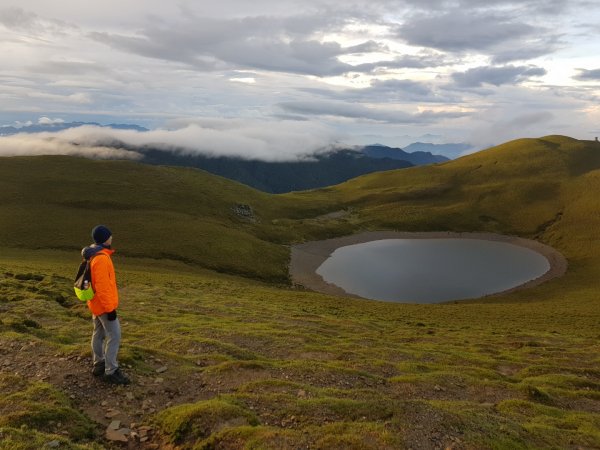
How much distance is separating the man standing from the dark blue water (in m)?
74.9

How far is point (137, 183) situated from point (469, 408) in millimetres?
144403

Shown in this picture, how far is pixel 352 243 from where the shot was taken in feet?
482

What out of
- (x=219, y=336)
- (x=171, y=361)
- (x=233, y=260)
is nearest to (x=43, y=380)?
(x=171, y=361)

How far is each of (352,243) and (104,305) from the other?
13554 cm

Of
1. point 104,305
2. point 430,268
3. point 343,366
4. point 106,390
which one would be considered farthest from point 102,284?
point 430,268

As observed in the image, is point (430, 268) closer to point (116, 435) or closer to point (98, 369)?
point (98, 369)

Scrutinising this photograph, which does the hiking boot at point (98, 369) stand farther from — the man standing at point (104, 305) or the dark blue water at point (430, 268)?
the dark blue water at point (430, 268)

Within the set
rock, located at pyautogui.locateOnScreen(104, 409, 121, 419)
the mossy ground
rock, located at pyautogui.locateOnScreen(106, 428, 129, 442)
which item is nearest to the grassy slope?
the mossy ground

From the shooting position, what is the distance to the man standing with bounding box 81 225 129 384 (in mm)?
13742

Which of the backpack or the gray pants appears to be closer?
the backpack

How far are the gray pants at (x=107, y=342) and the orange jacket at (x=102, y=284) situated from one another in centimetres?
51

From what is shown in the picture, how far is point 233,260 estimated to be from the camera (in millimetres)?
97312

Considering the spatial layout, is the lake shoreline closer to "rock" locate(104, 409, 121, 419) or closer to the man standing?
the man standing

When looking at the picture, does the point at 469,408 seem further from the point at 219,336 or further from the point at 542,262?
the point at 542,262
